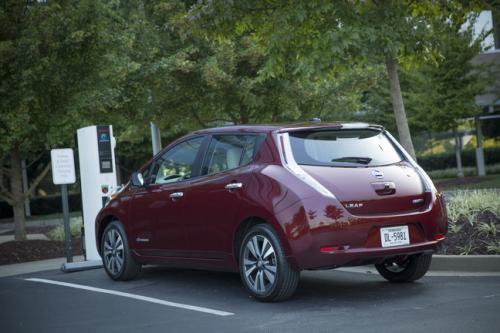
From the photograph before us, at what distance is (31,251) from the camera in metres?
14.0

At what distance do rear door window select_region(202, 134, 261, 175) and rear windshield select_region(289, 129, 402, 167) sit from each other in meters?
0.45

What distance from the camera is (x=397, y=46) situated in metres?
11.1

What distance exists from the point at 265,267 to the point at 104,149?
5.03 metres

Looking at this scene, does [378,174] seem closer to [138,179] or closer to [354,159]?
[354,159]

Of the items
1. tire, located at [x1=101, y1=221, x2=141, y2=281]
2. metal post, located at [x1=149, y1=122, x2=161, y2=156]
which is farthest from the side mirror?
metal post, located at [x1=149, y1=122, x2=161, y2=156]

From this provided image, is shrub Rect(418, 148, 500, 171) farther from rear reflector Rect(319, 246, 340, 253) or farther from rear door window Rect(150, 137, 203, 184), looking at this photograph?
rear reflector Rect(319, 246, 340, 253)

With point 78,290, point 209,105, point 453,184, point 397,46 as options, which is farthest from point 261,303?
point 453,184

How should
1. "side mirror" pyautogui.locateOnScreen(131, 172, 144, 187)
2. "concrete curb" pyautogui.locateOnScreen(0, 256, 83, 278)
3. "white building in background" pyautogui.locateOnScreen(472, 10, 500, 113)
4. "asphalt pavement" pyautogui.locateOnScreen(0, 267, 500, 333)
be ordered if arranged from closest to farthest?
"asphalt pavement" pyautogui.locateOnScreen(0, 267, 500, 333), "side mirror" pyautogui.locateOnScreen(131, 172, 144, 187), "concrete curb" pyautogui.locateOnScreen(0, 256, 83, 278), "white building in background" pyautogui.locateOnScreen(472, 10, 500, 113)

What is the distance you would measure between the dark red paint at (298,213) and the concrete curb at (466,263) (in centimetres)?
118

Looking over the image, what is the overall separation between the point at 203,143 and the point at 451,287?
282cm

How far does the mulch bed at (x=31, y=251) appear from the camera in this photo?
1337cm

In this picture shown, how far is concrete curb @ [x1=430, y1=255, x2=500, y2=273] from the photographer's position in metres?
8.52

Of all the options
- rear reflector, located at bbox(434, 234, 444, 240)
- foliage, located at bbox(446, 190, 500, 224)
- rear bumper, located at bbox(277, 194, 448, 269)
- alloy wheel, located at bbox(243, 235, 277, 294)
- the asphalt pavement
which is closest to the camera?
the asphalt pavement

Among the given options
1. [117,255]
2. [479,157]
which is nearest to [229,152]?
[117,255]
